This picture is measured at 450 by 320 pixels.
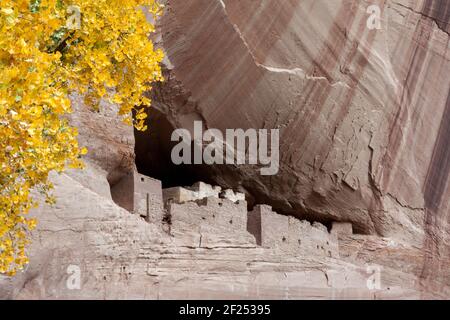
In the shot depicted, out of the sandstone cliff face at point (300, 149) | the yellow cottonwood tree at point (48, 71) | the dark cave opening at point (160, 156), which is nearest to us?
the yellow cottonwood tree at point (48, 71)

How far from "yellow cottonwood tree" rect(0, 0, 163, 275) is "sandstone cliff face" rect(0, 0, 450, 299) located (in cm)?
279

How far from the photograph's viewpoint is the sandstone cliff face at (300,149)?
39.4 feet

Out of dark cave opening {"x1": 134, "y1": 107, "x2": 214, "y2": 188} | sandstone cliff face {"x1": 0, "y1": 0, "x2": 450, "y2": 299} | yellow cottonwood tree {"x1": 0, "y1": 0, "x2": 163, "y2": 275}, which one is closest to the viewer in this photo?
yellow cottonwood tree {"x1": 0, "y1": 0, "x2": 163, "y2": 275}

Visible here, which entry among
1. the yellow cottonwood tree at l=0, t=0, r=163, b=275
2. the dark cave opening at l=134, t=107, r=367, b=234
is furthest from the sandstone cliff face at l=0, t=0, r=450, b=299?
the yellow cottonwood tree at l=0, t=0, r=163, b=275

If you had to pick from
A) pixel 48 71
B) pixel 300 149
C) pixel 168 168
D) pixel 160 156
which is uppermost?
pixel 300 149

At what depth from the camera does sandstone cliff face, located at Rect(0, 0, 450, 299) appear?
1200cm

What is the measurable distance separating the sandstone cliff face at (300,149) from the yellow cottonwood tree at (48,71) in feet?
9.15

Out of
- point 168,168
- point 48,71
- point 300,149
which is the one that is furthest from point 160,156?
point 48,71

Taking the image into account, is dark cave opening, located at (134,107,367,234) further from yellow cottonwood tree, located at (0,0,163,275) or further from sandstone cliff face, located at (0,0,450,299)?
yellow cottonwood tree, located at (0,0,163,275)

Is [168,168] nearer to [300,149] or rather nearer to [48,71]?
[300,149]

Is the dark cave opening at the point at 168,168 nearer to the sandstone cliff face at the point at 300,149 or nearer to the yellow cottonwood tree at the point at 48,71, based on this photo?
the sandstone cliff face at the point at 300,149

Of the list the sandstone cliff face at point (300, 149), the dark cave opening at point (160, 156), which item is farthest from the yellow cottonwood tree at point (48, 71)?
the dark cave opening at point (160, 156)

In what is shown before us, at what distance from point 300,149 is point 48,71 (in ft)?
37.5

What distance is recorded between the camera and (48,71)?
7.63 meters
